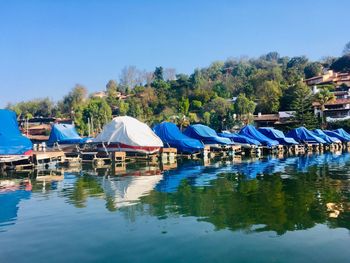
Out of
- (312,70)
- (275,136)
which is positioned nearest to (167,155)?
(275,136)

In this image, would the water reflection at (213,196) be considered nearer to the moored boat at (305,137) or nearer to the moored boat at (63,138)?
the moored boat at (63,138)

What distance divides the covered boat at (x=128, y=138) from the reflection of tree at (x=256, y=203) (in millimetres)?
13290

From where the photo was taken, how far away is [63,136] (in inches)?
1594

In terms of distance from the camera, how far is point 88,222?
34.2 feet

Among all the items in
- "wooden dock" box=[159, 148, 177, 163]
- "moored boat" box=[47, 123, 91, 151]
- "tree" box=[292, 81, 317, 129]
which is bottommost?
"wooden dock" box=[159, 148, 177, 163]

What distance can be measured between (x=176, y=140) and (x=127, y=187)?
19655 mm

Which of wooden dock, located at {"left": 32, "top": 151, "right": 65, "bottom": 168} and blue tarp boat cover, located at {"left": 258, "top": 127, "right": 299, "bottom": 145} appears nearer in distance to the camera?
wooden dock, located at {"left": 32, "top": 151, "right": 65, "bottom": 168}

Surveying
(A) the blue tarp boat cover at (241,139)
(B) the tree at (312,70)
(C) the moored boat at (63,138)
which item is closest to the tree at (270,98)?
(B) the tree at (312,70)

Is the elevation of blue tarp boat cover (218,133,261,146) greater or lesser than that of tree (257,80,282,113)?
lesser

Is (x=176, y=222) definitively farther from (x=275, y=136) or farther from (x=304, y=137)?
(x=304, y=137)

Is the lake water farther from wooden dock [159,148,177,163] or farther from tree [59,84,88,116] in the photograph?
tree [59,84,88,116]

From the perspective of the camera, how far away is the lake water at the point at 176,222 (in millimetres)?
7820

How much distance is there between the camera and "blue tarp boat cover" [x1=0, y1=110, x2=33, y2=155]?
79.3 ft

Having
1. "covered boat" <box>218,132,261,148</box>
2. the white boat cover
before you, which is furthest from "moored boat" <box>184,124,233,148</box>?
the white boat cover
